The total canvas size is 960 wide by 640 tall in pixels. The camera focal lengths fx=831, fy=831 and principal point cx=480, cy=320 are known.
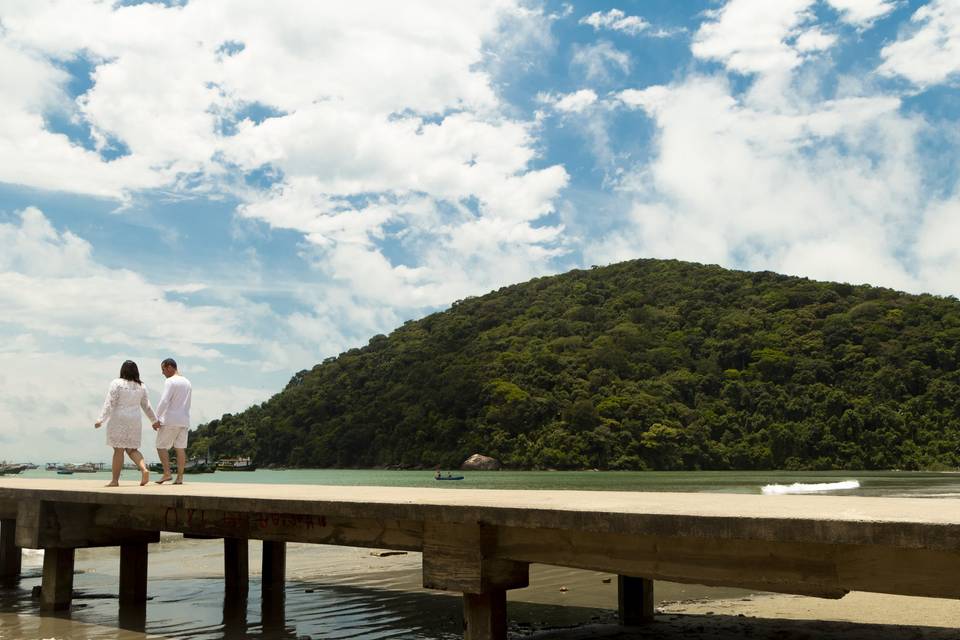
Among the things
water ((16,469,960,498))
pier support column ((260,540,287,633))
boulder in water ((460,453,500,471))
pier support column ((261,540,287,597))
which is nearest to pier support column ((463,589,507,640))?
pier support column ((260,540,287,633))

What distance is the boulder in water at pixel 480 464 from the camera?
305ft

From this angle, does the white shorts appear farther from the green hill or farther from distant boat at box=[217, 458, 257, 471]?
distant boat at box=[217, 458, 257, 471]

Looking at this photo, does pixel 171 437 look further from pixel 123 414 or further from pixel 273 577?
pixel 273 577

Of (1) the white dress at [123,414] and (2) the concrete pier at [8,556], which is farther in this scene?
(2) the concrete pier at [8,556]

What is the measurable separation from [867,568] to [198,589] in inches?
401

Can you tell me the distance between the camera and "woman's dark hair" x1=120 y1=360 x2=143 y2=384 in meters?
11.2

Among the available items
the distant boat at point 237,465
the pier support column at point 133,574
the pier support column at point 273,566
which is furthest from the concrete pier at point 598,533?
the distant boat at point 237,465

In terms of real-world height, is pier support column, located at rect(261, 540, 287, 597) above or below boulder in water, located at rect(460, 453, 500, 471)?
above

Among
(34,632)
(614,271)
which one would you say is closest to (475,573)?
(34,632)

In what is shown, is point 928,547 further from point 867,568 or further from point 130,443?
point 130,443

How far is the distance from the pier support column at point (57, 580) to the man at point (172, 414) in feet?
5.46

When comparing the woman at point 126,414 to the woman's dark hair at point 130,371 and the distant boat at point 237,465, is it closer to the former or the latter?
the woman's dark hair at point 130,371

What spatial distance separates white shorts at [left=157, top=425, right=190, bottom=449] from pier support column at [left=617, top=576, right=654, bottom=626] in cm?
596

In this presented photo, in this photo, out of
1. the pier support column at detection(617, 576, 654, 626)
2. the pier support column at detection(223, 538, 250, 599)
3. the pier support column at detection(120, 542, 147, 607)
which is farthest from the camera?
the pier support column at detection(223, 538, 250, 599)
